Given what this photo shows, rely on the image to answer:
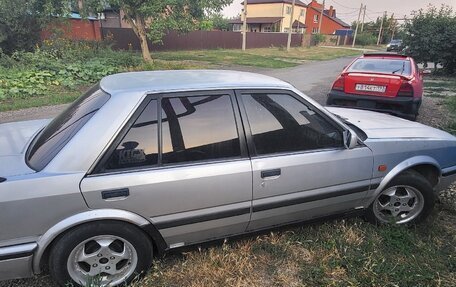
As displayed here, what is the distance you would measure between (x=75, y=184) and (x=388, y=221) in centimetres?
285

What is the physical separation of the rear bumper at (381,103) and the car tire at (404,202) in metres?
3.25

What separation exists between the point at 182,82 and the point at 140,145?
2.10 ft

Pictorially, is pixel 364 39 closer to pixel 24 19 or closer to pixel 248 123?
pixel 24 19

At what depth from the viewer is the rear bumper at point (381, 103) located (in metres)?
5.97

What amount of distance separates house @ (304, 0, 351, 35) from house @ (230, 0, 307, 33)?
3.83 metres

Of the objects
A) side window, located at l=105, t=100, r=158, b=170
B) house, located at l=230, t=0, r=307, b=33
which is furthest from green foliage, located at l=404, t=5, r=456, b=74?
house, located at l=230, t=0, r=307, b=33

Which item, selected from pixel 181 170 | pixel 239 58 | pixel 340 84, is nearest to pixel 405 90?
pixel 340 84

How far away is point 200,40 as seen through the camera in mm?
29312

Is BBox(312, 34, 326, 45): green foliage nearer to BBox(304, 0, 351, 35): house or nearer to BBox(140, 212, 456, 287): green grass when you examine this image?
BBox(304, 0, 351, 35): house

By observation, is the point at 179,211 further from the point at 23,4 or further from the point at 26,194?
the point at 23,4

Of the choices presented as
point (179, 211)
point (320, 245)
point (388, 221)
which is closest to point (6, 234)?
point (179, 211)

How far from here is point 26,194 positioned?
6.52 ft

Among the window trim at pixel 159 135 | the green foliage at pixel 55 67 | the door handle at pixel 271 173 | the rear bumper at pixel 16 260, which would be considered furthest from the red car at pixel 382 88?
the green foliage at pixel 55 67

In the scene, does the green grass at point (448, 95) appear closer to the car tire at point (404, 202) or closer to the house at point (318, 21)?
the car tire at point (404, 202)
